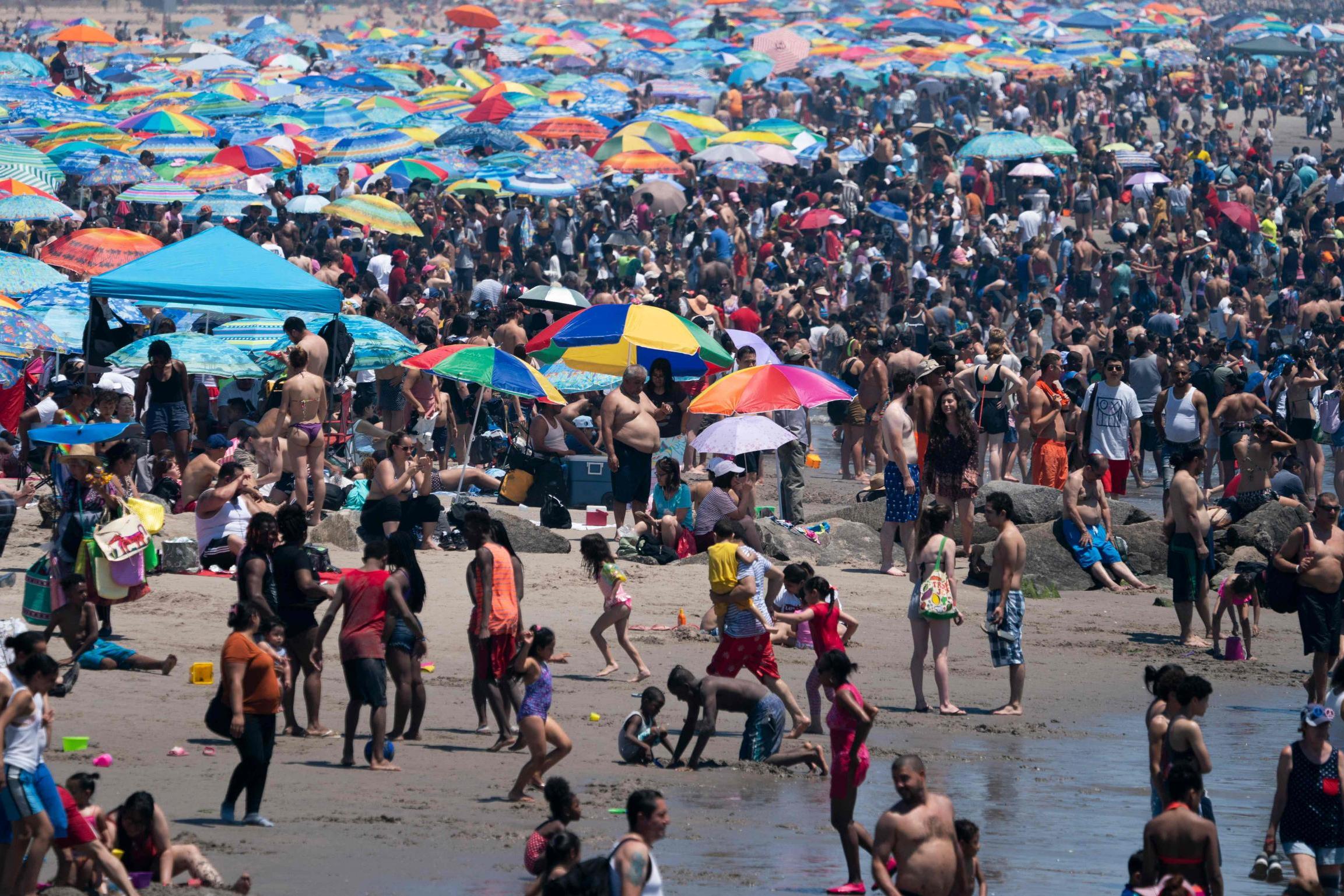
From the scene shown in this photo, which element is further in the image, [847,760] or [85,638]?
[85,638]

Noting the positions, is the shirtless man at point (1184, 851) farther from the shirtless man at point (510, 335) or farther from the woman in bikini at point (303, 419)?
the shirtless man at point (510, 335)

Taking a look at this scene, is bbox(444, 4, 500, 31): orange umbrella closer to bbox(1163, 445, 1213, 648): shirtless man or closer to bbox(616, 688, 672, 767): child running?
bbox(1163, 445, 1213, 648): shirtless man

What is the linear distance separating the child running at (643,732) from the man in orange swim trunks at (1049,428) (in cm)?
720

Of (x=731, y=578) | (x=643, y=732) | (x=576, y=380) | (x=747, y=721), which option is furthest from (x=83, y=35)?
(x=643, y=732)

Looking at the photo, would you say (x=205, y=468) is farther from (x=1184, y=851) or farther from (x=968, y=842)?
(x=1184, y=851)

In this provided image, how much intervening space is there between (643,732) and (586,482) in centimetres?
630

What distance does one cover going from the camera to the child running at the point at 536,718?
28.1ft

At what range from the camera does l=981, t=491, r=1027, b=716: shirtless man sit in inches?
418

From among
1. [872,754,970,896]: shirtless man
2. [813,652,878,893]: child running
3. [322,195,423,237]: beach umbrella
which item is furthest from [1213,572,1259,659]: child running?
[322,195,423,237]: beach umbrella

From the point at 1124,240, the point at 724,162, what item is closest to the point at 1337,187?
the point at 1124,240

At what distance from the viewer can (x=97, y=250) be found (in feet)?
60.8

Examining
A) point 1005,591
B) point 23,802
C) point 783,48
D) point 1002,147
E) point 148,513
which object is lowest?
point 783,48

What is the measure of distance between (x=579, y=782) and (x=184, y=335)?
288 inches

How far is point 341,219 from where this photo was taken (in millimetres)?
25125
